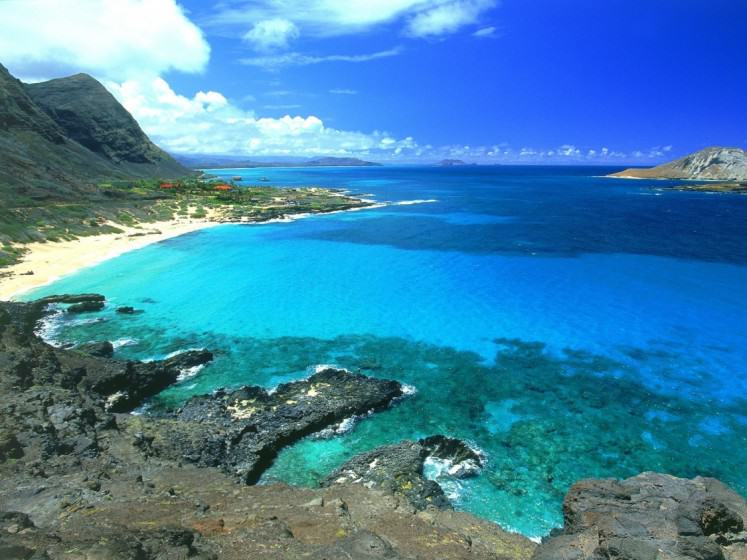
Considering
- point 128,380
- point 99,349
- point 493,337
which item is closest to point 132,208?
point 99,349

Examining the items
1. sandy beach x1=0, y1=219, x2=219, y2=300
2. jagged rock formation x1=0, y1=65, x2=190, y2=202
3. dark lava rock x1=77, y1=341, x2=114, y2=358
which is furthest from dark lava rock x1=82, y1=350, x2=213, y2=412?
jagged rock formation x1=0, y1=65, x2=190, y2=202

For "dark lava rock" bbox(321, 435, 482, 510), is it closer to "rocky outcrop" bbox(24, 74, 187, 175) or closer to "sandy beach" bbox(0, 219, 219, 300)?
"sandy beach" bbox(0, 219, 219, 300)

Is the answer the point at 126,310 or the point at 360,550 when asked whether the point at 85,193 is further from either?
the point at 360,550

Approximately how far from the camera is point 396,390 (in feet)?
76.6

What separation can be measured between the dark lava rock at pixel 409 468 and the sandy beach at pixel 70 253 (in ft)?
111

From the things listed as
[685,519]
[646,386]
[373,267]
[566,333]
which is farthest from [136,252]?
[685,519]

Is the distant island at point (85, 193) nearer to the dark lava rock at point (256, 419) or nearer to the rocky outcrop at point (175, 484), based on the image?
the rocky outcrop at point (175, 484)

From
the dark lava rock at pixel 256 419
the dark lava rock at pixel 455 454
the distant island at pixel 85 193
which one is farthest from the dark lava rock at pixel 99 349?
the dark lava rock at pixel 455 454

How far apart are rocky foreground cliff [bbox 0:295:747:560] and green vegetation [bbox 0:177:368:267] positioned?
116 ft

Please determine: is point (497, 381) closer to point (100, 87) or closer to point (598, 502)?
point (598, 502)

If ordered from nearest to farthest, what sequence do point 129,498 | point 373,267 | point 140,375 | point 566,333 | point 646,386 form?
point 129,498 → point 140,375 → point 646,386 → point 566,333 → point 373,267

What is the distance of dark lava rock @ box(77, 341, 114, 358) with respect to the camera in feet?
84.8

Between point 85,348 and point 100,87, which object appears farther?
point 100,87

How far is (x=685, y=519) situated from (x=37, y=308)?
39131mm
